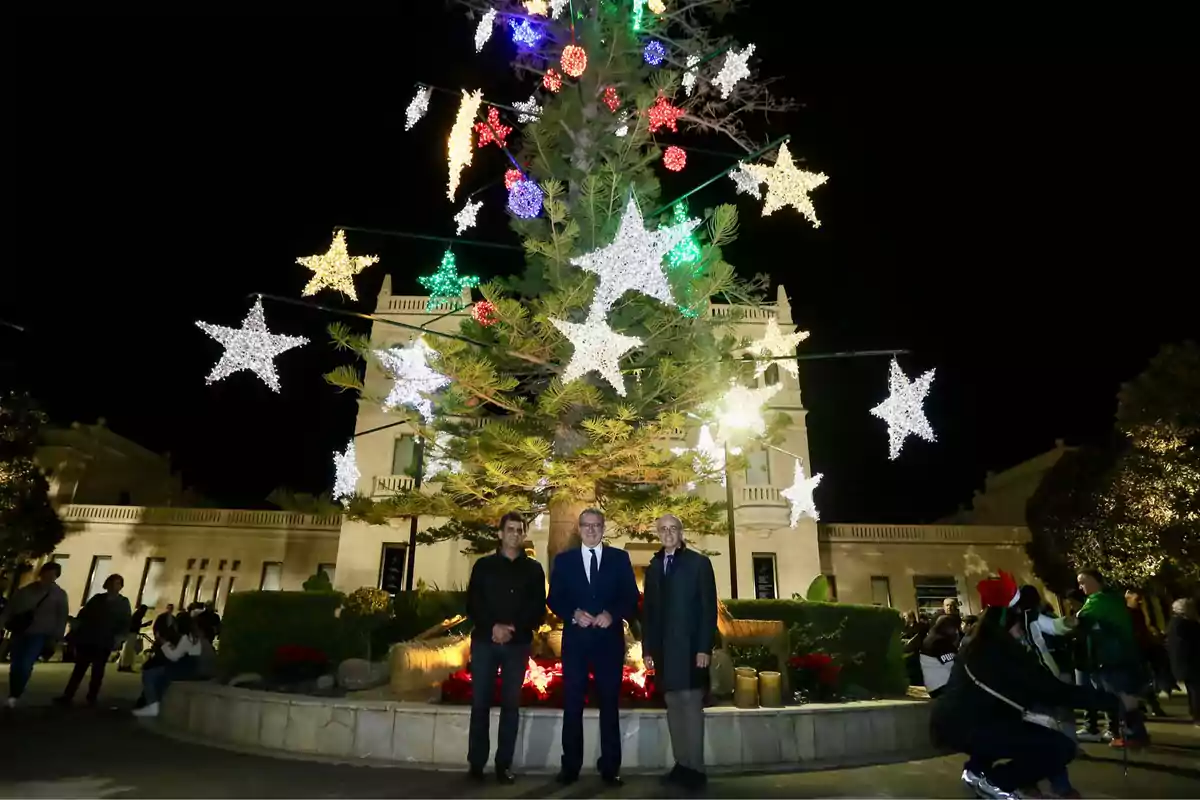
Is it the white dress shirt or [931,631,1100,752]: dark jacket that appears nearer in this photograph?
[931,631,1100,752]: dark jacket

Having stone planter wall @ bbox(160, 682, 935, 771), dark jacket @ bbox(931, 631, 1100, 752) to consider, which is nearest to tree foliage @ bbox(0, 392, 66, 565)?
stone planter wall @ bbox(160, 682, 935, 771)

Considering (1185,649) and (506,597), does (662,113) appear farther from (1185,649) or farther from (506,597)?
(1185,649)

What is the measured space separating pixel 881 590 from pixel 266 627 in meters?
21.9

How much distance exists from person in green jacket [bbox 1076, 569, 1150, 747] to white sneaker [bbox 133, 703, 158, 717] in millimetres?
10067

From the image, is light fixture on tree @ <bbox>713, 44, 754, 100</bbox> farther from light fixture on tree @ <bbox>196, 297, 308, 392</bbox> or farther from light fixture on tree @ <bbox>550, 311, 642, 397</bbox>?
light fixture on tree @ <bbox>196, 297, 308, 392</bbox>

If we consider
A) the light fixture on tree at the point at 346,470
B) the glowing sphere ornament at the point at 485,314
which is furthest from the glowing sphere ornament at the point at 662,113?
the light fixture on tree at the point at 346,470

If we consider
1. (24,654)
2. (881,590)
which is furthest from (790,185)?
(881,590)

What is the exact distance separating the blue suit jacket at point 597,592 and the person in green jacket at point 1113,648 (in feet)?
17.8

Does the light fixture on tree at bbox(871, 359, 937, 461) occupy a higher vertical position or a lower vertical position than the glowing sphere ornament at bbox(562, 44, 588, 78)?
lower

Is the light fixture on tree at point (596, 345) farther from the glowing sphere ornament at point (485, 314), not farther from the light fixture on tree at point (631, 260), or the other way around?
the glowing sphere ornament at point (485, 314)

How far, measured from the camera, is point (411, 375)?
9938 mm

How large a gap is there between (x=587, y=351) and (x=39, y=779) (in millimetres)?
5135

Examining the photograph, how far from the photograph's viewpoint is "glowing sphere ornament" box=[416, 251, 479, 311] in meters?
10.8

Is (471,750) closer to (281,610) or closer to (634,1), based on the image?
(281,610)
